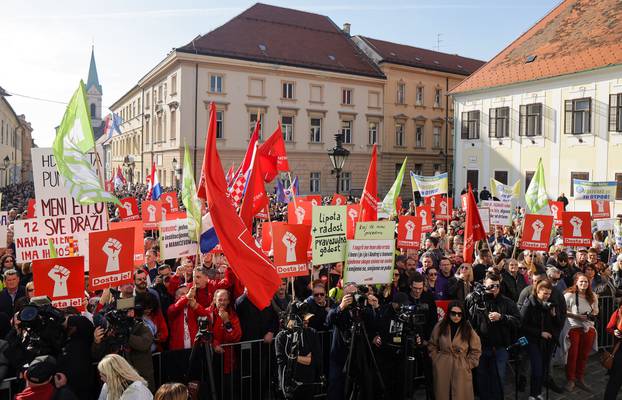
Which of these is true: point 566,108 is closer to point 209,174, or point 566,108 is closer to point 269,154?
point 269,154

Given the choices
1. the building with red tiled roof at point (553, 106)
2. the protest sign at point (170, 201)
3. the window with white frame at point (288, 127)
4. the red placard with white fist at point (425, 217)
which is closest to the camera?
the red placard with white fist at point (425, 217)

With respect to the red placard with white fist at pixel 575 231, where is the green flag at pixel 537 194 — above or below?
above

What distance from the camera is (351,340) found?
5.82 m

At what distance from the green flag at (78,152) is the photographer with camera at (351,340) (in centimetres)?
318

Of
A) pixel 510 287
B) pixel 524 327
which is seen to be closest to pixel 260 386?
pixel 524 327

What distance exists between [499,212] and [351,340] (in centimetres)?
832

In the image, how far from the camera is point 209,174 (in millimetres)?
6684

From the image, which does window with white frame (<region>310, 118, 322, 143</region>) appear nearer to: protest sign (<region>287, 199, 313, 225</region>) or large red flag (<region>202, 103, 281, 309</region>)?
protest sign (<region>287, 199, 313, 225</region>)

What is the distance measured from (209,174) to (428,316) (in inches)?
128

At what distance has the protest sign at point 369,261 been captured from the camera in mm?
6758

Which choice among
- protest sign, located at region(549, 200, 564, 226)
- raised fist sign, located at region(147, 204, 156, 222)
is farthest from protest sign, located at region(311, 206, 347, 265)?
protest sign, located at region(549, 200, 564, 226)

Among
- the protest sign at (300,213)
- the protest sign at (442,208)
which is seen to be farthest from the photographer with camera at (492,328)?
the protest sign at (442,208)

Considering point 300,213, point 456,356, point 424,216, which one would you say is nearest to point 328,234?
point 456,356

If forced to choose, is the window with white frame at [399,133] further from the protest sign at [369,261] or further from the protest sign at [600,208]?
the protest sign at [369,261]
